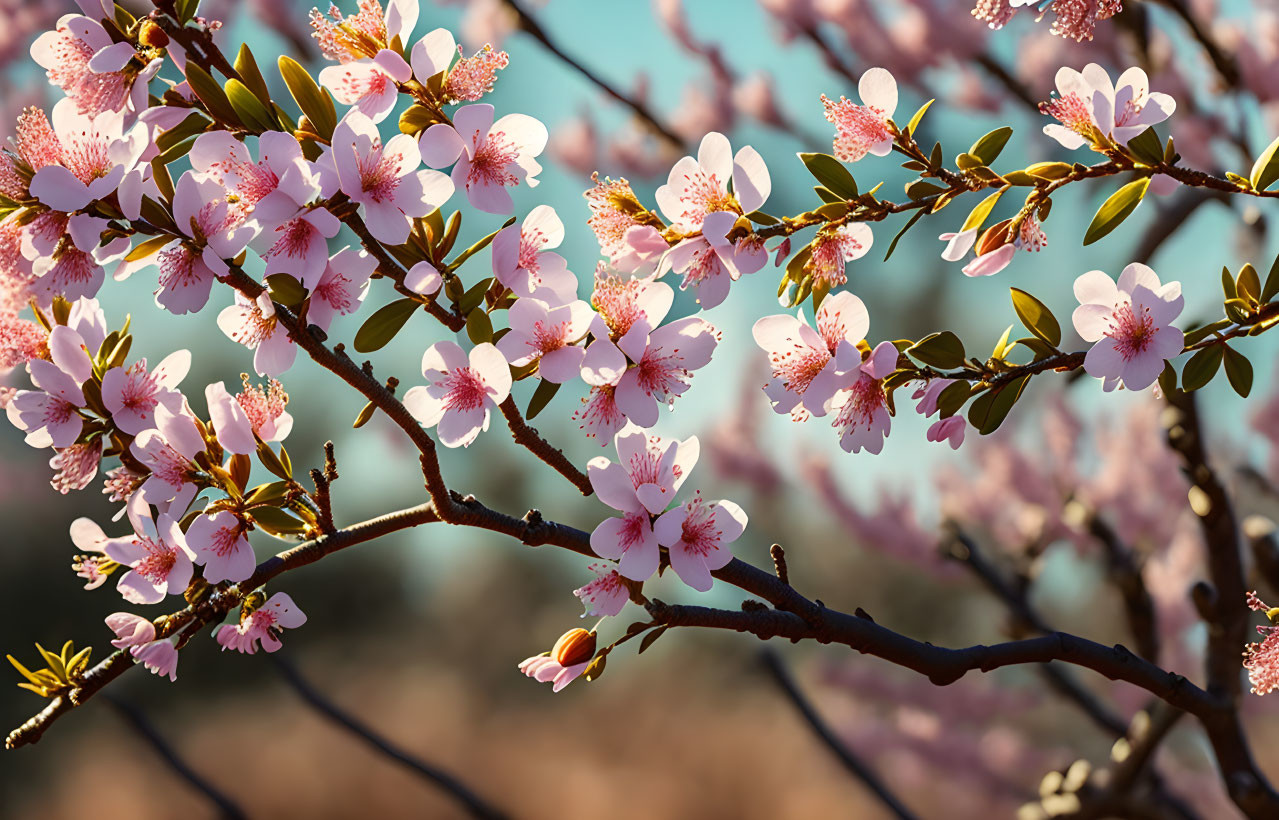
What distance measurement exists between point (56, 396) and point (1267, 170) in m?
0.83

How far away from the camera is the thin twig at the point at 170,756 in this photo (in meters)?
2.05

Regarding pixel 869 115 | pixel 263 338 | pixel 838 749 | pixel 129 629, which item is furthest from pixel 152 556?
pixel 838 749

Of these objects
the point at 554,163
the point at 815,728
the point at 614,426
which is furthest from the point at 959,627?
the point at 614,426

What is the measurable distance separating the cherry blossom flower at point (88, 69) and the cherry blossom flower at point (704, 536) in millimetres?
435

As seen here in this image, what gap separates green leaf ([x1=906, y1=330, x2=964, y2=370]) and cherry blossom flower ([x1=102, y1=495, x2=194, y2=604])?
498 mm

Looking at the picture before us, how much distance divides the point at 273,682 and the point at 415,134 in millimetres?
3246

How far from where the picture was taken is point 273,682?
342cm

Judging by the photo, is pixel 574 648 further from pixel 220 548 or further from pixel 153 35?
pixel 153 35

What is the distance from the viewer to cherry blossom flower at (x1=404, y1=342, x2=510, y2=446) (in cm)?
58

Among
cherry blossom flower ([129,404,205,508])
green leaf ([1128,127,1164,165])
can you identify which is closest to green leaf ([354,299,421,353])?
cherry blossom flower ([129,404,205,508])

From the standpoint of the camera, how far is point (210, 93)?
1.94 ft

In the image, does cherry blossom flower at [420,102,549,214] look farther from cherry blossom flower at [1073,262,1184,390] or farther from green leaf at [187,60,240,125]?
cherry blossom flower at [1073,262,1184,390]

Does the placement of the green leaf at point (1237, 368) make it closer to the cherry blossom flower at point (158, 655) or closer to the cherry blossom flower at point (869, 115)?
the cherry blossom flower at point (869, 115)

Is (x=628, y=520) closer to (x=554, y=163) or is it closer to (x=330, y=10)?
(x=330, y=10)
